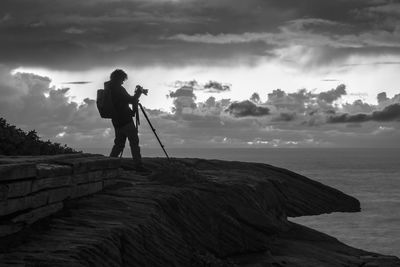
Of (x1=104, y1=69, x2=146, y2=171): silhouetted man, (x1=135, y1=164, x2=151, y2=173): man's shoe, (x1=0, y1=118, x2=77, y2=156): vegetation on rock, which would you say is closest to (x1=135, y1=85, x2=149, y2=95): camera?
(x1=104, y1=69, x2=146, y2=171): silhouetted man

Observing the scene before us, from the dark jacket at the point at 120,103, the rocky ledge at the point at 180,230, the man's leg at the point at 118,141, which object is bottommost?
the rocky ledge at the point at 180,230

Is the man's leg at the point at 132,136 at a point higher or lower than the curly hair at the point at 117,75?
lower

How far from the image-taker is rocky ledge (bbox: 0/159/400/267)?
8.84 m

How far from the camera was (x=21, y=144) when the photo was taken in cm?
1988

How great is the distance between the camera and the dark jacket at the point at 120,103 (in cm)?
1612

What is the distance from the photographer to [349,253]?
1656cm

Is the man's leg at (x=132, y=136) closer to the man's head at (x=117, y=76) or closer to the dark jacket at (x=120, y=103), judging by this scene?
the dark jacket at (x=120, y=103)

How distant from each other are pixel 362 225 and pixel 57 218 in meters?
32.9

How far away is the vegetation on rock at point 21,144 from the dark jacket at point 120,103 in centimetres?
465

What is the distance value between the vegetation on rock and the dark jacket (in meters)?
4.65

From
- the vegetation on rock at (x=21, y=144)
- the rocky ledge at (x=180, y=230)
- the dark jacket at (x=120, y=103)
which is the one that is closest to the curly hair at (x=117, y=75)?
the dark jacket at (x=120, y=103)

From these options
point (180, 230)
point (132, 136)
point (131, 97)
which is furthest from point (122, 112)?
point (180, 230)

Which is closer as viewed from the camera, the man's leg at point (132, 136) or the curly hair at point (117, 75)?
the curly hair at point (117, 75)

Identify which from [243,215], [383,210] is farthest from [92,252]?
[383,210]
